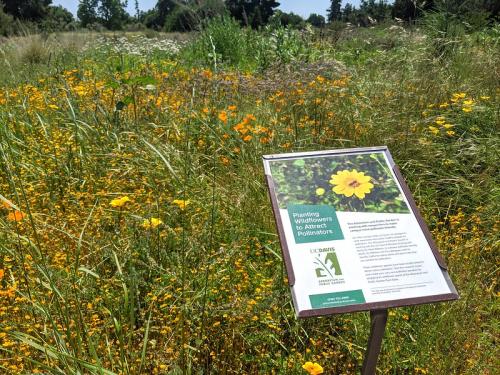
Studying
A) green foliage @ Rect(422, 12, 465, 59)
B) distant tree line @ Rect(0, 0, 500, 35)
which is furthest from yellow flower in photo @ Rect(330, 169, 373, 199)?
green foliage @ Rect(422, 12, 465, 59)

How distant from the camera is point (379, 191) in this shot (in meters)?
1.58

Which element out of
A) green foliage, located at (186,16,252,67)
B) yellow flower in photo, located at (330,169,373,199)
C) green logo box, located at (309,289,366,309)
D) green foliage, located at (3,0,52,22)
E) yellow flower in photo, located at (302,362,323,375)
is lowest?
yellow flower in photo, located at (302,362,323,375)

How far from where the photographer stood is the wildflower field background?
1710mm

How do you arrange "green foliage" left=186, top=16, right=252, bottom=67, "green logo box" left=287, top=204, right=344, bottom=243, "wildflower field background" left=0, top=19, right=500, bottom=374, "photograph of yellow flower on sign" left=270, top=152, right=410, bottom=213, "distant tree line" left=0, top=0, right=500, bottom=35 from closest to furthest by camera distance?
"green logo box" left=287, top=204, right=344, bottom=243 → "photograph of yellow flower on sign" left=270, top=152, right=410, bottom=213 → "wildflower field background" left=0, top=19, right=500, bottom=374 → "distant tree line" left=0, top=0, right=500, bottom=35 → "green foliage" left=186, top=16, right=252, bottom=67

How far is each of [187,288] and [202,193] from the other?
0.87 metres

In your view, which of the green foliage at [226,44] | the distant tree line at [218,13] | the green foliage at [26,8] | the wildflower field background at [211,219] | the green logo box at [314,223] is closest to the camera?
the green logo box at [314,223]

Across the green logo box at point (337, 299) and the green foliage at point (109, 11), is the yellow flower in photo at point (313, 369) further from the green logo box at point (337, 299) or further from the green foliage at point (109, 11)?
the green foliage at point (109, 11)

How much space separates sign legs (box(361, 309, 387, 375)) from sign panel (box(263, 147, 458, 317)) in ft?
0.23

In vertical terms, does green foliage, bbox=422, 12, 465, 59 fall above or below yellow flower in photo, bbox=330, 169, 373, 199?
above

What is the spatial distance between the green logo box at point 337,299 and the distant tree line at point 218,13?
1.91 m

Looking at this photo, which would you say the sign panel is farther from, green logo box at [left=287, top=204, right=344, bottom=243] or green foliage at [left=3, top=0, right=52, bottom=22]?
green foliage at [left=3, top=0, right=52, bottom=22]

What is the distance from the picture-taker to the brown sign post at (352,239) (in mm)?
1328

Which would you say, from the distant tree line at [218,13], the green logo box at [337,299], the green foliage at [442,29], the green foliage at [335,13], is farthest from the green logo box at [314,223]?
the green foliage at [335,13]

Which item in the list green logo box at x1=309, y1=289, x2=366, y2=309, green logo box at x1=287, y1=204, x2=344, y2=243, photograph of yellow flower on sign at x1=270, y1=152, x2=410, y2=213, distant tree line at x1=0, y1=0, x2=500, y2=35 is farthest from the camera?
distant tree line at x1=0, y1=0, x2=500, y2=35
